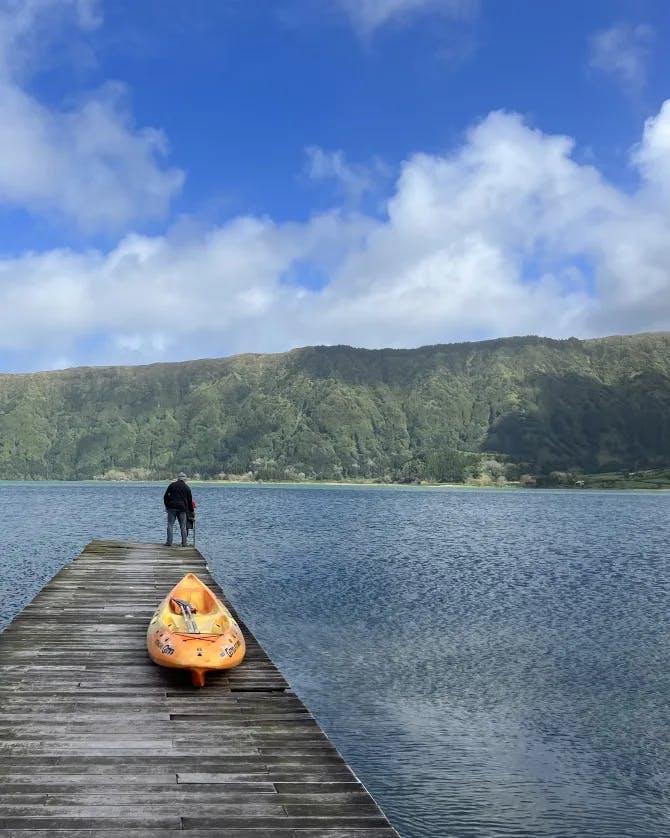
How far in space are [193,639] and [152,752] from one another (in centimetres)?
381

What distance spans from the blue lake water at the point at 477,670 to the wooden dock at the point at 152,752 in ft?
9.87

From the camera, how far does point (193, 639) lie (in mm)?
13422

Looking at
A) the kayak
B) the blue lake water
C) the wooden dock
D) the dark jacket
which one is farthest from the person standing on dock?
the kayak

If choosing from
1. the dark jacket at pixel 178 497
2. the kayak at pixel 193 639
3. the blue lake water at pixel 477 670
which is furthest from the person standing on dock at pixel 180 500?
the kayak at pixel 193 639

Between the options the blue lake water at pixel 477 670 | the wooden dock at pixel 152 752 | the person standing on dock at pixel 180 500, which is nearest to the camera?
the wooden dock at pixel 152 752

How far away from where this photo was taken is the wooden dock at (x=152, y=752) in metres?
7.61

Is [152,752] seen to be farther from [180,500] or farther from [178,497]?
[180,500]

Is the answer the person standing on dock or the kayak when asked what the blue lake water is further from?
the person standing on dock

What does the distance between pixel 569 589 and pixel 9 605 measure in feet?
78.8

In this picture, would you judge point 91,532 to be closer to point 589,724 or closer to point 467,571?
point 467,571

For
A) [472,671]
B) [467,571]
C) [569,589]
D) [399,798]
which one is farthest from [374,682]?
[467,571]

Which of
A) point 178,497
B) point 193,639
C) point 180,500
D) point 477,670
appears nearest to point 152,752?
point 193,639

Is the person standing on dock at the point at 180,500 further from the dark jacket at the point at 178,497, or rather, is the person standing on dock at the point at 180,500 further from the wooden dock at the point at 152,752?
the wooden dock at the point at 152,752

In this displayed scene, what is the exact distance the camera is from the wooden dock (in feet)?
25.0
